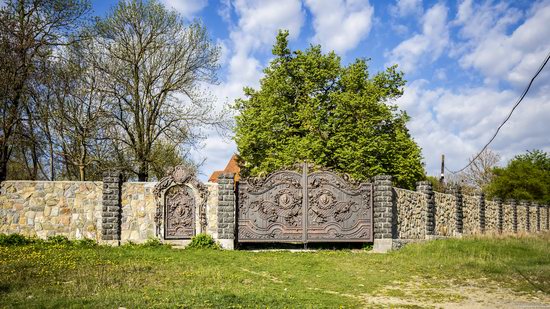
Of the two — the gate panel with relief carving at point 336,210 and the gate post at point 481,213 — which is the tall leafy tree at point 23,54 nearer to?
the gate panel with relief carving at point 336,210

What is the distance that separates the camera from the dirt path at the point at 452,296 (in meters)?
8.91

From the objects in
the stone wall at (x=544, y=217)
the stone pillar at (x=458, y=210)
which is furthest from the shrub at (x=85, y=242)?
the stone wall at (x=544, y=217)

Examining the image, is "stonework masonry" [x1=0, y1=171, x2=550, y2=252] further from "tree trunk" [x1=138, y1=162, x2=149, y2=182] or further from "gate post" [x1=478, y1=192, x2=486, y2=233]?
"gate post" [x1=478, y1=192, x2=486, y2=233]

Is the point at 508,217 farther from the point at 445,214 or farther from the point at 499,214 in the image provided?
the point at 445,214

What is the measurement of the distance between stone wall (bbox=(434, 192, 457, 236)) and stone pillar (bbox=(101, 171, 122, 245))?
1408cm

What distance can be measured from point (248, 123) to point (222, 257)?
1479 centimetres

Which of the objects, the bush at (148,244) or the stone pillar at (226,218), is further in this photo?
the stone pillar at (226,218)

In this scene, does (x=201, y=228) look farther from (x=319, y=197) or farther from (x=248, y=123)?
(x=248, y=123)

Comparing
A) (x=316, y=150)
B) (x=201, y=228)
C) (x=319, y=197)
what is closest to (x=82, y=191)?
(x=201, y=228)

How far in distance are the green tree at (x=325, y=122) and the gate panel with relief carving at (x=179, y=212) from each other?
9908 millimetres

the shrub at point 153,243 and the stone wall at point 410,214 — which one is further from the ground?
the stone wall at point 410,214

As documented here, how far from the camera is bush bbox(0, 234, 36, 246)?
54.3 ft

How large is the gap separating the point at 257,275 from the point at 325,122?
692 inches

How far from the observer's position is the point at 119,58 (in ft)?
83.7
